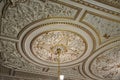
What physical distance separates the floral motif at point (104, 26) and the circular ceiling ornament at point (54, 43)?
255 mm

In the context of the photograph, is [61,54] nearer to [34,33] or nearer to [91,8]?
[34,33]

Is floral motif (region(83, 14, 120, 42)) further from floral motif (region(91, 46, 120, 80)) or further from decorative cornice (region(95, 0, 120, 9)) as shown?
floral motif (region(91, 46, 120, 80))

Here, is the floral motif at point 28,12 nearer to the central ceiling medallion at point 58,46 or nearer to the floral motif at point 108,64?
the central ceiling medallion at point 58,46

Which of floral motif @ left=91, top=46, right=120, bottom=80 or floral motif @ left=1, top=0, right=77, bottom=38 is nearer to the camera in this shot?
floral motif @ left=1, top=0, right=77, bottom=38

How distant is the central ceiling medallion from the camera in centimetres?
345

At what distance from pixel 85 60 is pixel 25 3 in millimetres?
2484

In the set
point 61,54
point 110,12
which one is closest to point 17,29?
point 61,54

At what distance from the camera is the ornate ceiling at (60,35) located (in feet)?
9.20

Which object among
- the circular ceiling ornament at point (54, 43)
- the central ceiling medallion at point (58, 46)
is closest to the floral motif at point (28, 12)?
the circular ceiling ornament at point (54, 43)

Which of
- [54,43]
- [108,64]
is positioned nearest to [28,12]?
[54,43]

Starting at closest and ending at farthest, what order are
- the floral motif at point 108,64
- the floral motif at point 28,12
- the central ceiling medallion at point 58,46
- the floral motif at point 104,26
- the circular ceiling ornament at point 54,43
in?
the floral motif at point 28,12 → the floral motif at point 104,26 → the circular ceiling ornament at point 54,43 → the central ceiling medallion at point 58,46 → the floral motif at point 108,64

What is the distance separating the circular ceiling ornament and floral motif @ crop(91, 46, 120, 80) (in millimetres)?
533

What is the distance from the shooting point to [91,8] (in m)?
2.85

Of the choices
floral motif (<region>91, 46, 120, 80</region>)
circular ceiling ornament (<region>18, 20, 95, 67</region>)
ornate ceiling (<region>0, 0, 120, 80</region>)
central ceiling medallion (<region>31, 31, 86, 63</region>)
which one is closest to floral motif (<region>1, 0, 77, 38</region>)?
ornate ceiling (<region>0, 0, 120, 80</region>)
